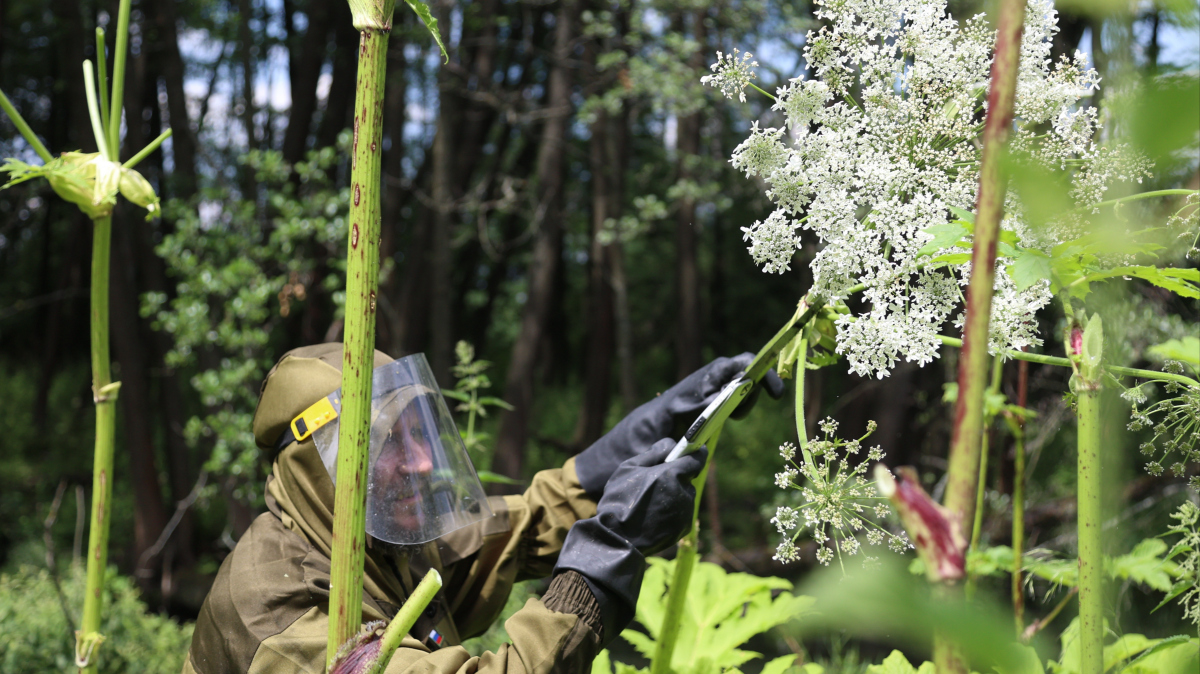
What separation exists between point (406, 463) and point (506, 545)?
0.58 meters

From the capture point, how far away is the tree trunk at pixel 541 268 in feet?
26.6

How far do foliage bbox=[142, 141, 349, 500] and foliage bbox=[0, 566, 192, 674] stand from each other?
1.16m

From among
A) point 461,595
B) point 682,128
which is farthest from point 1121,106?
point 682,128

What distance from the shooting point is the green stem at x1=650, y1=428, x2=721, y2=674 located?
172cm

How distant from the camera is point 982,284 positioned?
570 mm

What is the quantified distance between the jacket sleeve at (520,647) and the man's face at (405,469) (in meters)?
0.27

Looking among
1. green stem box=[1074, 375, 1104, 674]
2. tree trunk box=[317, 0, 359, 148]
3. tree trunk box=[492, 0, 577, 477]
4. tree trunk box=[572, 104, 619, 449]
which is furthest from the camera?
tree trunk box=[572, 104, 619, 449]

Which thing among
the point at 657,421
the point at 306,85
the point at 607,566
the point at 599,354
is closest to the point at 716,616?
the point at 657,421

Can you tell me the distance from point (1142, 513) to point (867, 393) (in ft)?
7.65

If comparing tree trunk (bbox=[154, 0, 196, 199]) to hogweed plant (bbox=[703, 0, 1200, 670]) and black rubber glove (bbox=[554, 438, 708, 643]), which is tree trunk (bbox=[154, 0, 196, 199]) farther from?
hogweed plant (bbox=[703, 0, 1200, 670])

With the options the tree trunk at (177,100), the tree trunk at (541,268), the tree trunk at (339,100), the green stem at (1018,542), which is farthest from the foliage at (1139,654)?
the tree trunk at (339,100)

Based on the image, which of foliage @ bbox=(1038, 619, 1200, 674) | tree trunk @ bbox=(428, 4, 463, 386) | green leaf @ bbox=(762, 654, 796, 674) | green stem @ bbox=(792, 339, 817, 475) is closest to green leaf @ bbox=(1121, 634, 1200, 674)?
foliage @ bbox=(1038, 619, 1200, 674)

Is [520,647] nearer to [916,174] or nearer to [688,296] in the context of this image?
[916,174]

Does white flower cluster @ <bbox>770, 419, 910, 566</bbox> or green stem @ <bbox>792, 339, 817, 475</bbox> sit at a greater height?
green stem @ <bbox>792, 339, 817, 475</bbox>
